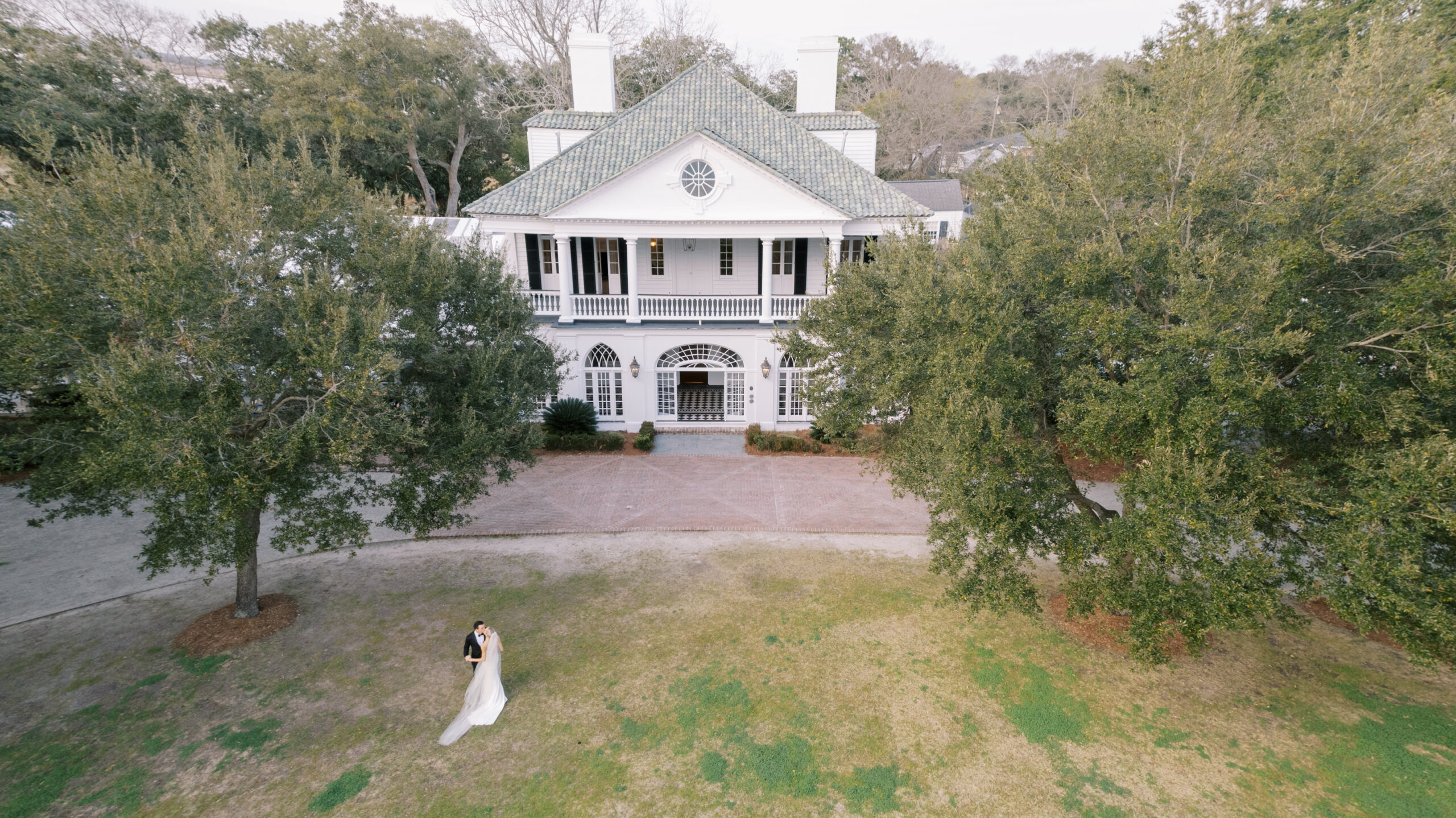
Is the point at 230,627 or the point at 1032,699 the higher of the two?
the point at 230,627

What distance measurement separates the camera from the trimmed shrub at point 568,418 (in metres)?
22.2

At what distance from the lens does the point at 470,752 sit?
372 inches

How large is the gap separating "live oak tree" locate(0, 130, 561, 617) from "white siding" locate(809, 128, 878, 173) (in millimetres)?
18655

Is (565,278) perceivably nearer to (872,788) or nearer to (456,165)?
(872,788)

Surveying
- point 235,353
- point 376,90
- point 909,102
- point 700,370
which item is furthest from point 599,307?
point 909,102

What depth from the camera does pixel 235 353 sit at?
8.94m

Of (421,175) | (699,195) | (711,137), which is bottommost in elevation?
(699,195)

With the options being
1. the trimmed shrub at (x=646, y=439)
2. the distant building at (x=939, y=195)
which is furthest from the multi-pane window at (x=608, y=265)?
the distant building at (x=939, y=195)

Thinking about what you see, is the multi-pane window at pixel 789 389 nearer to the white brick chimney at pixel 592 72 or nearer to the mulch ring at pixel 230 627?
the white brick chimney at pixel 592 72

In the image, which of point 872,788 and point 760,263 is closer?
point 872,788

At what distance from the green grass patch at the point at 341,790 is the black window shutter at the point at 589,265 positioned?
56.6 ft

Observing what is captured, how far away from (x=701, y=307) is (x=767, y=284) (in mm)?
2311

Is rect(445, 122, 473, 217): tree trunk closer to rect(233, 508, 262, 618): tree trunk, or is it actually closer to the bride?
rect(233, 508, 262, 618): tree trunk

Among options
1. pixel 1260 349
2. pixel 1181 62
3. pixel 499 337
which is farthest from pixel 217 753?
pixel 1181 62
